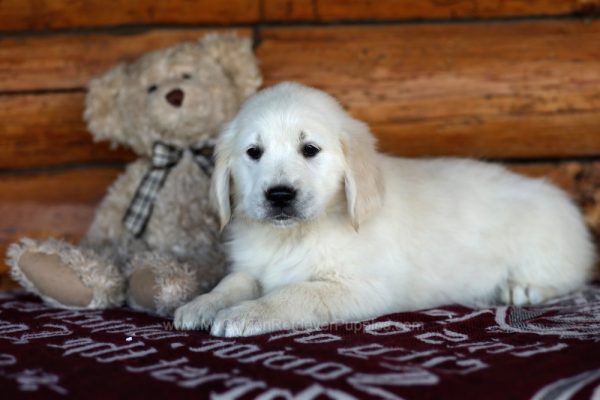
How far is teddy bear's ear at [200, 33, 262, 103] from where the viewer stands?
3.77m

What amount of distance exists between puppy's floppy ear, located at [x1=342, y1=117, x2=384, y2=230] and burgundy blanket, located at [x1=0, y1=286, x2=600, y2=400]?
1.35 feet

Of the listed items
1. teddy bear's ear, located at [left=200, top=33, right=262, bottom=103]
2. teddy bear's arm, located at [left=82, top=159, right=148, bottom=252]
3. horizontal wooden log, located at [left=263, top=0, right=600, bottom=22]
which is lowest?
teddy bear's arm, located at [left=82, top=159, right=148, bottom=252]

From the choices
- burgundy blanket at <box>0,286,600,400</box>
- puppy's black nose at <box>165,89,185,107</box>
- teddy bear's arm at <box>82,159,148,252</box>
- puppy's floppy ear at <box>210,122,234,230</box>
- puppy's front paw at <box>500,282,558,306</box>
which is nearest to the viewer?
burgundy blanket at <box>0,286,600,400</box>

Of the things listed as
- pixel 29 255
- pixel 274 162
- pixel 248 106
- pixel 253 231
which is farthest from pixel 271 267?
pixel 29 255

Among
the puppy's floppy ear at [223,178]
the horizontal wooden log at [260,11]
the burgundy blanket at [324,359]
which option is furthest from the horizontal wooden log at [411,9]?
the burgundy blanket at [324,359]

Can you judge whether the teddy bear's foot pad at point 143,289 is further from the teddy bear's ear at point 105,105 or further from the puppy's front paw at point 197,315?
the teddy bear's ear at point 105,105

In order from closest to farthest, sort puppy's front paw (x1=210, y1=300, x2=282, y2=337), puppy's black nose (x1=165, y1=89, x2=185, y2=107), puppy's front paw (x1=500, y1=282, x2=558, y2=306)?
1. puppy's front paw (x1=210, y1=300, x2=282, y2=337)
2. puppy's front paw (x1=500, y1=282, x2=558, y2=306)
3. puppy's black nose (x1=165, y1=89, x2=185, y2=107)

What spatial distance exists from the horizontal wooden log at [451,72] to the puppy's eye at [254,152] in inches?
46.4

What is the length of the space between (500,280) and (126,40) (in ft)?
7.41

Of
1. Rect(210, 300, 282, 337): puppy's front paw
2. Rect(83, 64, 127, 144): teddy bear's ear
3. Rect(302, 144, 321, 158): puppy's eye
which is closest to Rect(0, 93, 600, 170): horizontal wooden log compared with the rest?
Rect(83, 64, 127, 144): teddy bear's ear

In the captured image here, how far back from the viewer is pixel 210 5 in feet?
13.3

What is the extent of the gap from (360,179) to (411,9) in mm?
1556

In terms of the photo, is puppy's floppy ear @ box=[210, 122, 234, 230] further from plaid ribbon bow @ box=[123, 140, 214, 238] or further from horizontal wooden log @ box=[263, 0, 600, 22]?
horizontal wooden log @ box=[263, 0, 600, 22]

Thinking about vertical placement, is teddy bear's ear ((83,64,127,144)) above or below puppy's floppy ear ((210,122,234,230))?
above
